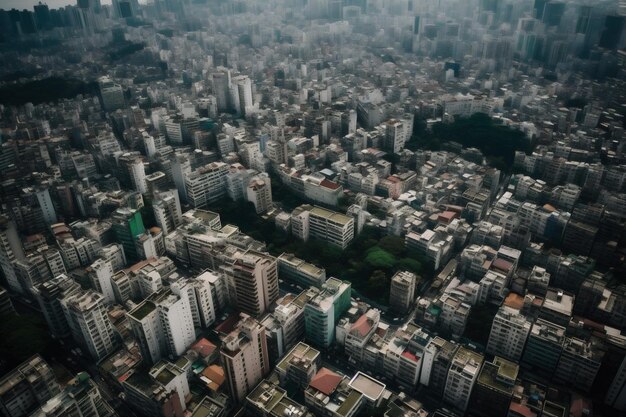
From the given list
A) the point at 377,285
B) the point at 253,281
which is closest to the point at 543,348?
the point at 377,285

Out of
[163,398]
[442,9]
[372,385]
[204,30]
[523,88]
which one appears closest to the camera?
[163,398]

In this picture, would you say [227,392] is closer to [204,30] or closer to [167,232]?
[167,232]

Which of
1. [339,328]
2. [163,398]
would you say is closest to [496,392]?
[339,328]

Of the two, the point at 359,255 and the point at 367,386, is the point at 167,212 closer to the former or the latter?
the point at 359,255

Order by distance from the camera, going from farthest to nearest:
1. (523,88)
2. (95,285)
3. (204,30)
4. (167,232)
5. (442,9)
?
(442,9), (204,30), (523,88), (167,232), (95,285)

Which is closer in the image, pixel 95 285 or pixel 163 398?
pixel 163 398

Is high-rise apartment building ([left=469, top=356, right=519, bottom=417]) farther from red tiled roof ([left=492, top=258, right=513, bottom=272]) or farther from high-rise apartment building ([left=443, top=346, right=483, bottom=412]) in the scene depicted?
red tiled roof ([left=492, top=258, right=513, bottom=272])
